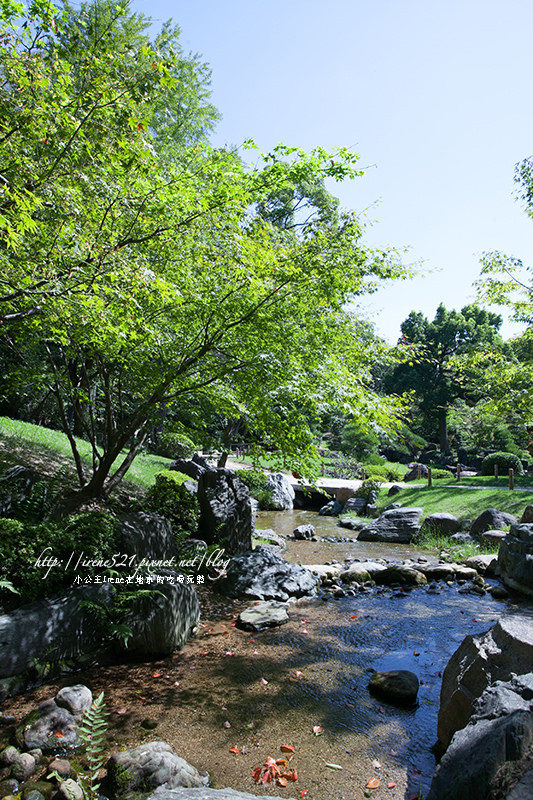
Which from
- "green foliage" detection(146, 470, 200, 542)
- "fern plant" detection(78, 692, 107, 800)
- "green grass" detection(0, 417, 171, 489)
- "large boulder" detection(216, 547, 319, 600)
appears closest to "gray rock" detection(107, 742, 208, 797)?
"fern plant" detection(78, 692, 107, 800)

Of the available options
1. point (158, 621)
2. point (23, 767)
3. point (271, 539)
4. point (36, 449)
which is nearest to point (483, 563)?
point (271, 539)

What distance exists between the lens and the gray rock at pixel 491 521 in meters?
12.0

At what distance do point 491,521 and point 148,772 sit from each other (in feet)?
36.4

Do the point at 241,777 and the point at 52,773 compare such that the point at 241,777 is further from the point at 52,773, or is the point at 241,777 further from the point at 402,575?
the point at 402,575

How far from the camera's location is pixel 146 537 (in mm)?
6645

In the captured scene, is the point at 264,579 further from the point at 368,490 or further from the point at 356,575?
the point at 368,490

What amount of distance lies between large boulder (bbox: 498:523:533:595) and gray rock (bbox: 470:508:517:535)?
3.76m

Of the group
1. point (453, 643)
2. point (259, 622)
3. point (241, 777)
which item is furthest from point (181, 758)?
point (453, 643)

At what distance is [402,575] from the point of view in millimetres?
9148

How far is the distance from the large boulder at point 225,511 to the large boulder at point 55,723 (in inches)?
213

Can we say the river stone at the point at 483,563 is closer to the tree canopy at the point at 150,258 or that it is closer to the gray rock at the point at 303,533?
the gray rock at the point at 303,533

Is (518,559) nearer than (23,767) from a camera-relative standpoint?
No

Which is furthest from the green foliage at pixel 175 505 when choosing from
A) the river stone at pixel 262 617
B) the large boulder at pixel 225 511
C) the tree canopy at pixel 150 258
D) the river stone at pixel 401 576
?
the river stone at pixel 401 576

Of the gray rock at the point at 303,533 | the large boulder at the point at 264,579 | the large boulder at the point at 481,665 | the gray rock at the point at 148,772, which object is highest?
the large boulder at the point at 481,665
